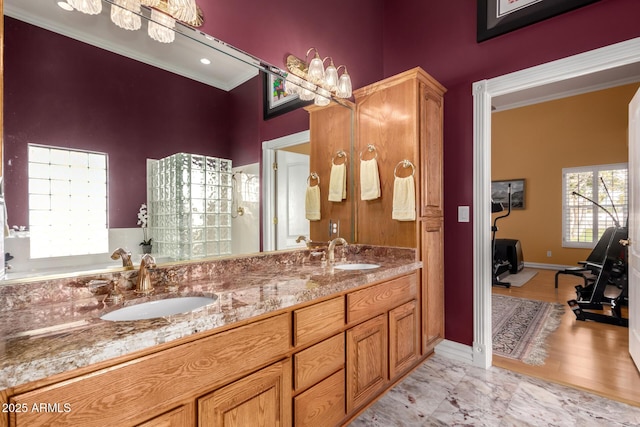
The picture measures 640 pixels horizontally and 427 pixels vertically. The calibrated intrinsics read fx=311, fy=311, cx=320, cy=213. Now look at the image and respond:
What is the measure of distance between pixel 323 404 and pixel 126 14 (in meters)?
1.91

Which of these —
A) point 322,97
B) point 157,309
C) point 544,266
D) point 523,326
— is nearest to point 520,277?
point 544,266

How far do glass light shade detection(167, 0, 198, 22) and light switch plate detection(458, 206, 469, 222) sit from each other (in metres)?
2.14

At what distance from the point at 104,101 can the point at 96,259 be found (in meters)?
0.63

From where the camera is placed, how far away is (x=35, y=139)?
1.10 metres

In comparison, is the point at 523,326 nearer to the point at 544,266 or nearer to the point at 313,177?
the point at 313,177

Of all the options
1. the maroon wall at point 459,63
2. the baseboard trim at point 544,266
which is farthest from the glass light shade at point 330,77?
the baseboard trim at point 544,266

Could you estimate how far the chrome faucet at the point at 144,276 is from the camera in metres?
1.22

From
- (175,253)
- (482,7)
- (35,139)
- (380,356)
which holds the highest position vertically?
(482,7)

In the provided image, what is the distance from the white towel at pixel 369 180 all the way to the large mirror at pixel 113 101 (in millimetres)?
1053

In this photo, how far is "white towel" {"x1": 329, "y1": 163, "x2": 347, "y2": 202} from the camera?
2.43 meters

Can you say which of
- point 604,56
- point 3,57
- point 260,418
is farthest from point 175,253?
point 604,56

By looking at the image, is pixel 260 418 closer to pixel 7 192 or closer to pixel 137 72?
pixel 7 192

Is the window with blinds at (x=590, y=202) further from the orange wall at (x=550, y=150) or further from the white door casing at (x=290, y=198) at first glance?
the white door casing at (x=290, y=198)

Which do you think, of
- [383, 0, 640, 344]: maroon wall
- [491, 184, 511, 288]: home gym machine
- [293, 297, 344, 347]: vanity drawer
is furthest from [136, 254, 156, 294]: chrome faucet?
[491, 184, 511, 288]: home gym machine
